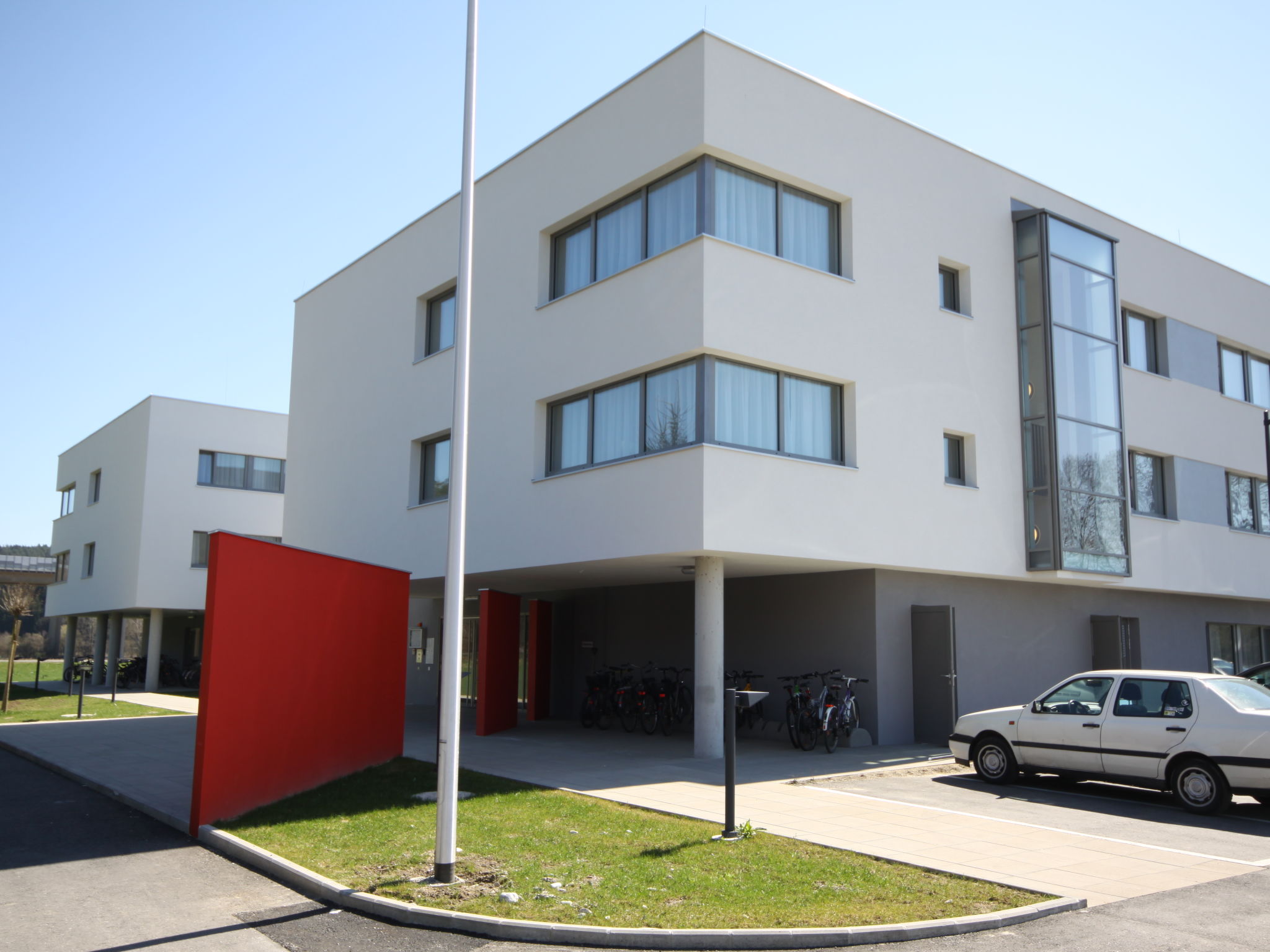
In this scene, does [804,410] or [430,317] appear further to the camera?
[430,317]

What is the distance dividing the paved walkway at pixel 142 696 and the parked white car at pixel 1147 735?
19.2 m

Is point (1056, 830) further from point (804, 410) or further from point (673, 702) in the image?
point (673, 702)

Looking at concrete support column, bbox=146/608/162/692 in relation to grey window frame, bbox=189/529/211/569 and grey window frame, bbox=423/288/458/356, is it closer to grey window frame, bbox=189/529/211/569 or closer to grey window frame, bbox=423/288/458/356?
grey window frame, bbox=189/529/211/569

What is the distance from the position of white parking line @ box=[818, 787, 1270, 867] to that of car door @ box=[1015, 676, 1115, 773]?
79.0 inches

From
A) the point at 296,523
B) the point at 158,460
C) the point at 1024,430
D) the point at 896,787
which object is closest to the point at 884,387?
the point at 1024,430

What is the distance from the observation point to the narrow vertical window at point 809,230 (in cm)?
1705

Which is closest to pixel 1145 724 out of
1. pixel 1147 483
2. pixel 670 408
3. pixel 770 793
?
pixel 770 793

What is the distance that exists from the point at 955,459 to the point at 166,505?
31.3 metres

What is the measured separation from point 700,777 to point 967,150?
1340 centimetres

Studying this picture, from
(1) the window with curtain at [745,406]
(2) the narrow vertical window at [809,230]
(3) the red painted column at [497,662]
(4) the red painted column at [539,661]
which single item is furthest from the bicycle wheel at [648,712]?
(2) the narrow vertical window at [809,230]

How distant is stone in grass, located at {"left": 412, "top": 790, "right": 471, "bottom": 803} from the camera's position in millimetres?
11438

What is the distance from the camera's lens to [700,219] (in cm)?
1585

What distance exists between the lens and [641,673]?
70.8ft

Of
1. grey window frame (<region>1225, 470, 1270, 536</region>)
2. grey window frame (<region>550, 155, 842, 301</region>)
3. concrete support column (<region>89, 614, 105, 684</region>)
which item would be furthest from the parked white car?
concrete support column (<region>89, 614, 105, 684</region>)
